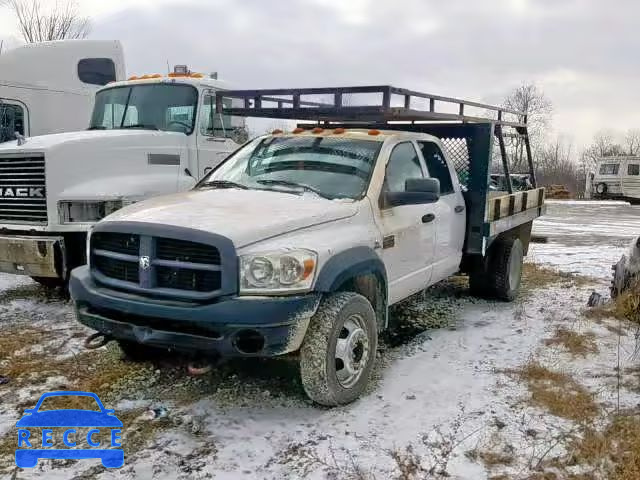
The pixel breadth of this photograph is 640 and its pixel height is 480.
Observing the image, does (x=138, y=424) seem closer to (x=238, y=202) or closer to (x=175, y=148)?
(x=238, y=202)

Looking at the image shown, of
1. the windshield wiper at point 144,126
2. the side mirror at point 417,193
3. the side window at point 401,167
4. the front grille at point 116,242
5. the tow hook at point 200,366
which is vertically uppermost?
the windshield wiper at point 144,126

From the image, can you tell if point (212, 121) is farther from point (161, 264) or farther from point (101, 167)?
point (161, 264)

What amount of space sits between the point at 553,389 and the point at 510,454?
1.10 m

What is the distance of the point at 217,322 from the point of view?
342cm

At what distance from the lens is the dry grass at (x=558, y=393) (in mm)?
3850

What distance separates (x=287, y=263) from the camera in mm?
3512

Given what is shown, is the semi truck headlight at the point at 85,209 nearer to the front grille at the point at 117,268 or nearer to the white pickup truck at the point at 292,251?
the white pickup truck at the point at 292,251

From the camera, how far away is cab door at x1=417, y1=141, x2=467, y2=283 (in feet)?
Answer: 17.9

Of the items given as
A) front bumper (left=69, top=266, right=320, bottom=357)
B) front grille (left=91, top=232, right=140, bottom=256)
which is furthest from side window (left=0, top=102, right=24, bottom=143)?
front bumper (left=69, top=266, right=320, bottom=357)

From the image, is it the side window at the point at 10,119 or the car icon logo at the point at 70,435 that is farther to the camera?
the side window at the point at 10,119

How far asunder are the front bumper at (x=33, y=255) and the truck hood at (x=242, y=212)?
2.10 meters

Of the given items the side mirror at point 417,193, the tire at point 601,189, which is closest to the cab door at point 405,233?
the side mirror at point 417,193

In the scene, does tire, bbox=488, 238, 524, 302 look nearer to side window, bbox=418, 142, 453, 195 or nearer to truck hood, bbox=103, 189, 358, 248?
side window, bbox=418, 142, 453, 195

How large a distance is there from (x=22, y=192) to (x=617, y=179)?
32.1m
